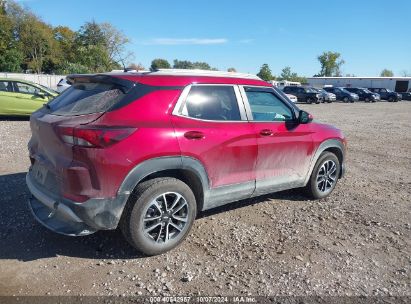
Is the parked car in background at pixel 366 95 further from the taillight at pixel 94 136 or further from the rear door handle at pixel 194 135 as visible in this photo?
the taillight at pixel 94 136

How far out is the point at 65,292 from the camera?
3.21 m

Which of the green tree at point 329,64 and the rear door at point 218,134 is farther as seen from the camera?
the green tree at point 329,64

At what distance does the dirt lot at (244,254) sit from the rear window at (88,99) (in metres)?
1.44

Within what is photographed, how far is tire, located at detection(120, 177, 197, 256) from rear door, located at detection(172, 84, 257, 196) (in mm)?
366

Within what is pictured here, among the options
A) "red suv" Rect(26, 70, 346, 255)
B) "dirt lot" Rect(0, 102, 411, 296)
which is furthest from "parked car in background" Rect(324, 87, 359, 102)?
"red suv" Rect(26, 70, 346, 255)

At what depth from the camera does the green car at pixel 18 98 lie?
1295cm

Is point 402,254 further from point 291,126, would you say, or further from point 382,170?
point 382,170

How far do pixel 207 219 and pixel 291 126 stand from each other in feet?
5.33

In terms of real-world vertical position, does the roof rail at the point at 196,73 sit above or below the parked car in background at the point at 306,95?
above

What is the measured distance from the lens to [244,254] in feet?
13.0

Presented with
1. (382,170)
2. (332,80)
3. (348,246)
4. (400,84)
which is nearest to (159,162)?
(348,246)

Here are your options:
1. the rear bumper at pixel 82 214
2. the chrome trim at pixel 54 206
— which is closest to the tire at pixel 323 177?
the rear bumper at pixel 82 214

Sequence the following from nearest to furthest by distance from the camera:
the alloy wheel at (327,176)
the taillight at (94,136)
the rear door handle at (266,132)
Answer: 1. the taillight at (94,136)
2. the rear door handle at (266,132)
3. the alloy wheel at (327,176)

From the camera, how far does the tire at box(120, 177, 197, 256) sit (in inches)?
142
